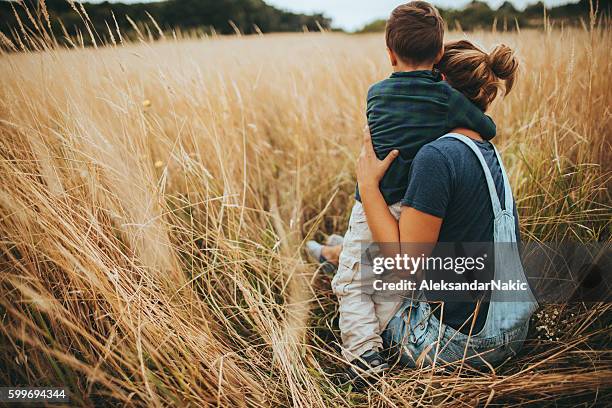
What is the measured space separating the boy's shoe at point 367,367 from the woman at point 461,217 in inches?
3.4

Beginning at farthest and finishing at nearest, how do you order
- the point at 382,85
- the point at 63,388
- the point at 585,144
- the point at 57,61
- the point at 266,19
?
the point at 266,19, the point at 585,144, the point at 57,61, the point at 382,85, the point at 63,388

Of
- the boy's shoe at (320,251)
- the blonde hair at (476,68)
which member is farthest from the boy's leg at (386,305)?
the blonde hair at (476,68)

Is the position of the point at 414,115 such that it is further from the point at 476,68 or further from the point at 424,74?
the point at 476,68

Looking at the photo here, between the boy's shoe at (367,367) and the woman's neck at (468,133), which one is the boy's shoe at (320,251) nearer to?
the boy's shoe at (367,367)

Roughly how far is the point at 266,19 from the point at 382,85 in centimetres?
755

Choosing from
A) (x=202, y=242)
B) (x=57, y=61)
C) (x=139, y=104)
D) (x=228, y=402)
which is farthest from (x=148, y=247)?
(x=57, y=61)

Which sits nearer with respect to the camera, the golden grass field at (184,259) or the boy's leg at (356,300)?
the golden grass field at (184,259)

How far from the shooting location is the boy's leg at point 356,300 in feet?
4.29

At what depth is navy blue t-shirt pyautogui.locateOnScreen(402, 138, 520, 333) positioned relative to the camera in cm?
104

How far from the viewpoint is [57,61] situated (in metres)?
1.51

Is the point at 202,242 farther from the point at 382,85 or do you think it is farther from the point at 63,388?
the point at 382,85

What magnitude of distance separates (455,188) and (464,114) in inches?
9.1

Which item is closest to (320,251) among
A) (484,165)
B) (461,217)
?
(461,217)

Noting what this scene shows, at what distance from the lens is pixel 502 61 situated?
3.70ft
